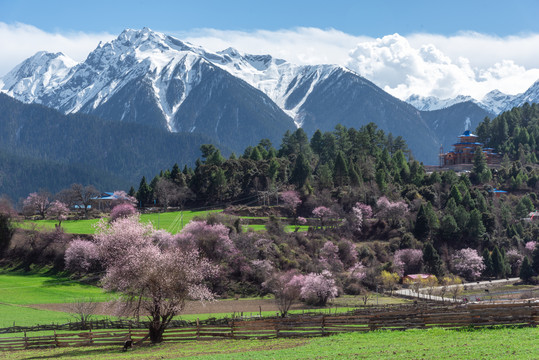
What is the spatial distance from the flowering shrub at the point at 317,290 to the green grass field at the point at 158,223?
73.4ft

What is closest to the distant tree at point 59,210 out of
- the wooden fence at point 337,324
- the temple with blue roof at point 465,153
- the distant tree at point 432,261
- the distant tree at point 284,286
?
the distant tree at point 284,286

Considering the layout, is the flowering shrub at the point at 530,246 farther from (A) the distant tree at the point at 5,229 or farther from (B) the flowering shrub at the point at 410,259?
(A) the distant tree at the point at 5,229

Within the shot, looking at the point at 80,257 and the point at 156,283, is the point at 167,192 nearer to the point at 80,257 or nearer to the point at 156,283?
the point at 80,257

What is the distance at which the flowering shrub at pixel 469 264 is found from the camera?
99562 millimetres

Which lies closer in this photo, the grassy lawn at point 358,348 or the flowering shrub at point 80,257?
the grassy lawn at point 358,348

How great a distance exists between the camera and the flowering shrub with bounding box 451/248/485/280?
99.6m

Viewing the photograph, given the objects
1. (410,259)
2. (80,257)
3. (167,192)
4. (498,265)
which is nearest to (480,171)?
(498,265)

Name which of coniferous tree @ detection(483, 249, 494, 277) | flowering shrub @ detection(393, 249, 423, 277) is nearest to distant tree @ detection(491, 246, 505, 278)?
coniferous tree @ detection(483, 249, 494, 277)

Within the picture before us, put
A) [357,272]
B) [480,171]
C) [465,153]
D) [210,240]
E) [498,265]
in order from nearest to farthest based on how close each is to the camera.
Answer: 1. [210,240]
2. [357,272]
3. [498,265]
4. [480,171]
5. [465,153]

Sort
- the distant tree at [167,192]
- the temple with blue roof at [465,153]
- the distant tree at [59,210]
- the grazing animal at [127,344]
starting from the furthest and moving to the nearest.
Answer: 1. the temple with blue roof at [465,153]
2. the distant tree at [167,192]
3. the distant tree at [59,210]
4. the grazing animal at [127,344]

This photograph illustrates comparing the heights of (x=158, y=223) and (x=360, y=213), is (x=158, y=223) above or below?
below

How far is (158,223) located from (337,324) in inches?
2593

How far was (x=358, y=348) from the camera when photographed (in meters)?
34.2

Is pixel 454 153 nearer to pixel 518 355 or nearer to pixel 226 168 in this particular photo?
pixel 226 168
